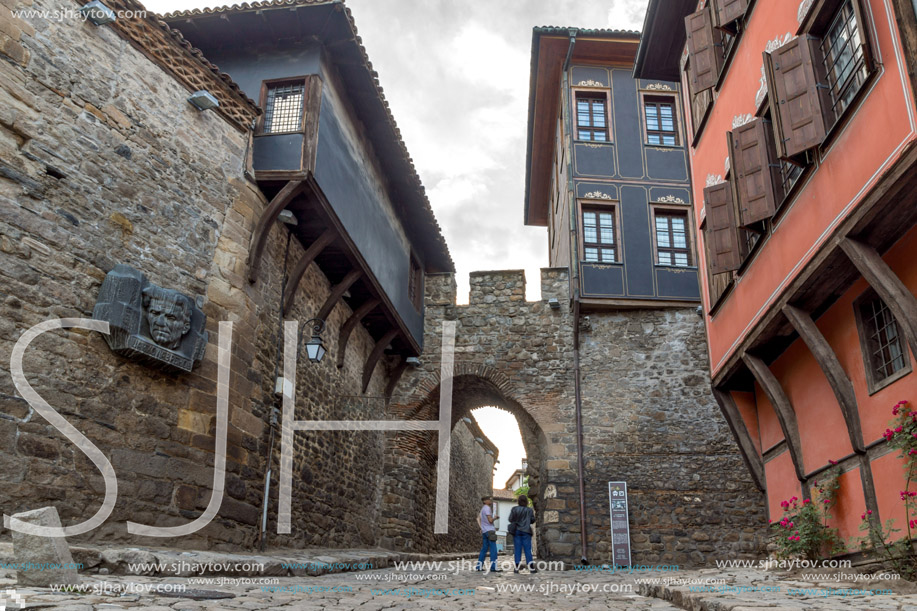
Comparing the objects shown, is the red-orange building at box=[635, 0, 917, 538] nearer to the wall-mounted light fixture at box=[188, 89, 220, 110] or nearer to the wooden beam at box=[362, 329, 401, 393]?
the wall-mounted light fixture at box=[188, 89, 220, 110]

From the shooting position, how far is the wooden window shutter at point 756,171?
7059 millimetres

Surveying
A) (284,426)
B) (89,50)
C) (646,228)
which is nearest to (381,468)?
(284,426)

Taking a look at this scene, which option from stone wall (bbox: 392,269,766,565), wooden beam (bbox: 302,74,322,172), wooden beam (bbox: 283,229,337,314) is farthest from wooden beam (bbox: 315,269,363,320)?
stone wall (bbox: 392,269,766,565)

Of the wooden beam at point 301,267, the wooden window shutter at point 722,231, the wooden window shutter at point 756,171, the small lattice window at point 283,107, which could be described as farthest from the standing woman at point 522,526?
the small lattice window at point 283,107

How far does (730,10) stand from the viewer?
26.3 feet

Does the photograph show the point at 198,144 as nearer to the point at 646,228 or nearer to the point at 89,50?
the point at 89,50

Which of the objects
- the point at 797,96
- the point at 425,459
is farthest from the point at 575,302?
the point at 797,96

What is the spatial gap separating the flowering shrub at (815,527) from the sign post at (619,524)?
16.5 feet

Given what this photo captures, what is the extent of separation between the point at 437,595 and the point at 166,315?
357cm

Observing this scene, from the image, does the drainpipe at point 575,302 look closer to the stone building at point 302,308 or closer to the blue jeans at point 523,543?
the stone building at point 302,308

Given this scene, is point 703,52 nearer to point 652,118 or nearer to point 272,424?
point 652,118

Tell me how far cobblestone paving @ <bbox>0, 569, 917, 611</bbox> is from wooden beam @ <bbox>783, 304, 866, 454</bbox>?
1303 mm

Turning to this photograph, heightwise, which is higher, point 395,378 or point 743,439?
point 395,378

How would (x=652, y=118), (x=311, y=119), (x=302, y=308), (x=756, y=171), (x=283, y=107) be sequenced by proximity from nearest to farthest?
(x=756, y=171) → (x=311, y=119) → (x=283, y=107) → (x=302, y=308) → (x=652, y=118)
